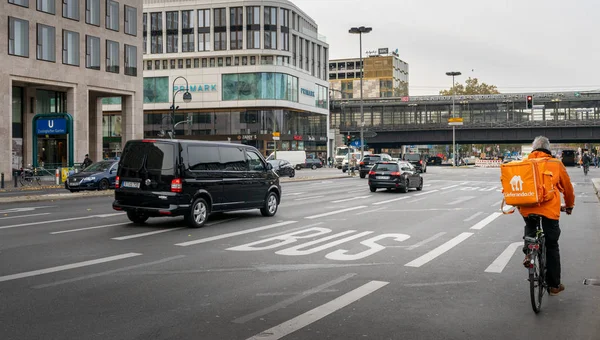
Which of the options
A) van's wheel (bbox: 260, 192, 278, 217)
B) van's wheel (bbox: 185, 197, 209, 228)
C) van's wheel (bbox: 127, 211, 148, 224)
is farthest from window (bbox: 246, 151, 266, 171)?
van's wheel (bbox: 127, 211, 148, 224)

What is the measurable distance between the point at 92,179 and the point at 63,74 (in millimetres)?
17787

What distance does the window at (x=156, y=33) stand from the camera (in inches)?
3275

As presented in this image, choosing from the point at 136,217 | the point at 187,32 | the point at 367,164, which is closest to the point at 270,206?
the point at 136,217

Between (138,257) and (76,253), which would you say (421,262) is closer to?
(138,257)

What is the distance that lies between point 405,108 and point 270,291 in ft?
275

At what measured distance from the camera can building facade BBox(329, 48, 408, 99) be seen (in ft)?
511

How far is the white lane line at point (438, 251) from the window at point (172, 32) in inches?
2957

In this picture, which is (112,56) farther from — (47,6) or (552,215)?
(552,215)

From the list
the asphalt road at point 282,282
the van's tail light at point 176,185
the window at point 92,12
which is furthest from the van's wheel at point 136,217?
the window at point 92,12

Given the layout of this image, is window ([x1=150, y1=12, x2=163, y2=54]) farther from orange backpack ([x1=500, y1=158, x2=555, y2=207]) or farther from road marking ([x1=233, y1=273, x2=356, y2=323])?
orange backpack ([x1=500, y1=158, x2=555, y2=207])

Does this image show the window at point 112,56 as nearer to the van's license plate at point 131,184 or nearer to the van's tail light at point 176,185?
the van's license plate at point 131,184

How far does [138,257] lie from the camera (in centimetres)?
912

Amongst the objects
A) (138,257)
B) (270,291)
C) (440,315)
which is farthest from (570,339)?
(138,257)

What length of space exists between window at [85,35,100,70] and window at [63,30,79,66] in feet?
3.04
